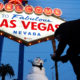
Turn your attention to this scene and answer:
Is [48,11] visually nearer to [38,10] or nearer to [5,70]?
[38,10]

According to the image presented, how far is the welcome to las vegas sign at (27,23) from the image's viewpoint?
14.6 m

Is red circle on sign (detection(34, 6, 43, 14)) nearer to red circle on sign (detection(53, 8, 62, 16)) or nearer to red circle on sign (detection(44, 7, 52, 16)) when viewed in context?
red circle on sign (detection(44, 7, 52, 16))

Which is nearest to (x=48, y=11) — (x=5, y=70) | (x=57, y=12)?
(x=57, y=12)

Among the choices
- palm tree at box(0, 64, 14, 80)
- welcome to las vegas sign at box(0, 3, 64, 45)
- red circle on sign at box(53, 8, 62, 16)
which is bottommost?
palm tree at box(0, 64, 14, 80)

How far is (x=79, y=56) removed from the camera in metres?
1.88

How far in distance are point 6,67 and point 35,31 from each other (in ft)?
58.8

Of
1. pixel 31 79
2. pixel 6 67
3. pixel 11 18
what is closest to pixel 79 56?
Answer: pixel 31 79

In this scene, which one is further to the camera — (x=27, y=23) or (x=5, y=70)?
(x=5, y=70)

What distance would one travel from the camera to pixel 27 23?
49.8ft

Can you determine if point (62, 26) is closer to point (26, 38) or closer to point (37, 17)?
point (26, 38)

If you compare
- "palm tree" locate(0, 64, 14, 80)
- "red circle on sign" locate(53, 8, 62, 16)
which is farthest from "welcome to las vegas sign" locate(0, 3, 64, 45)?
"palm tree" locate(0, 64, 14, 80)

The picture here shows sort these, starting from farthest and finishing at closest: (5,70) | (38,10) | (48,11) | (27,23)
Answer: (5,70), (48,11), (38,10), (27,23)

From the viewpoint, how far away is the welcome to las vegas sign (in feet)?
47.8

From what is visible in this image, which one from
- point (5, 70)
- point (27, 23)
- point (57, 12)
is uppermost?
point (57, 12)
